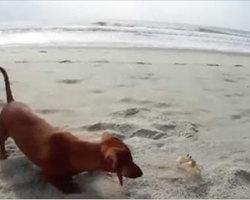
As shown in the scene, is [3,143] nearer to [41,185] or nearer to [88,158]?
[41,185]

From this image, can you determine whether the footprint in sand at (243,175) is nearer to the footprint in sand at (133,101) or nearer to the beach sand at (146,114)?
the beach sand at (146,114)

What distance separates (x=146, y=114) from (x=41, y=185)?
105cm

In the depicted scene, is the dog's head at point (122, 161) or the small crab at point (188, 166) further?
the small crab at point (188, 166)

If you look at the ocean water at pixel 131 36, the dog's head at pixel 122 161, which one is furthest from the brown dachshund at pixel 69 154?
the ocean water at pixel 131 36

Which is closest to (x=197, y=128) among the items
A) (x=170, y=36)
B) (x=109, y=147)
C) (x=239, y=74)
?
(x=109, y=147)

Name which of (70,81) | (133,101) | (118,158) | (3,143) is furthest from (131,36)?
(118,158)

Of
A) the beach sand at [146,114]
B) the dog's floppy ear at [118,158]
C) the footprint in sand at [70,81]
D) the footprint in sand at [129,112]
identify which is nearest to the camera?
the dog's floppy ear at [118,158]

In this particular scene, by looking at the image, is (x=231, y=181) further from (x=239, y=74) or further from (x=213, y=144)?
(x=239, y=74)

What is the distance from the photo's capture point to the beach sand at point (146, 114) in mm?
1813

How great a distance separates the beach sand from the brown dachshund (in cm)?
8

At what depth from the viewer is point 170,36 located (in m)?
7.76

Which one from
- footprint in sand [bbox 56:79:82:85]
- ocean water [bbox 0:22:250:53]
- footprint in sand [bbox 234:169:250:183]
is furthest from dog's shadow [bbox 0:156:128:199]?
ocean water [bbox 0:22:250:53]

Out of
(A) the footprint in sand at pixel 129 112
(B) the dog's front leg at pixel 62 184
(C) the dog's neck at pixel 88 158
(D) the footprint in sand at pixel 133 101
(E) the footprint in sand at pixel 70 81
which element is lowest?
(E) the footprint in sand at pixel 70 81

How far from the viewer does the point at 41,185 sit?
175cm
